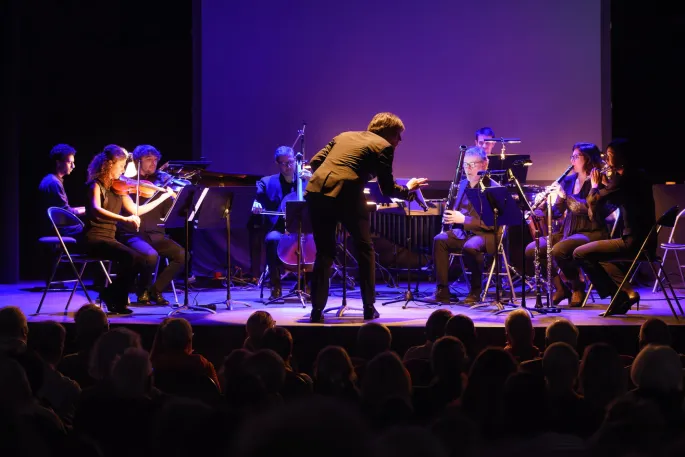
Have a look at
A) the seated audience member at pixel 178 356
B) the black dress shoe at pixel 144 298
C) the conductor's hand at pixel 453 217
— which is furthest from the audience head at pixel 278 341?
the conductor's hand at pixel 453 217

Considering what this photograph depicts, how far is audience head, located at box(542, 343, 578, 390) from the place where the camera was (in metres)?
3.24

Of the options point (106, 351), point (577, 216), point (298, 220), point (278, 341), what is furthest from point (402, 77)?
point (106, 351)

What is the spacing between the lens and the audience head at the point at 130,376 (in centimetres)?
285

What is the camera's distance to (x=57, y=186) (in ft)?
29.7

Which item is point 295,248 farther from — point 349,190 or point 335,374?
point 335,374

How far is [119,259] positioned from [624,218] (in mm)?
4566

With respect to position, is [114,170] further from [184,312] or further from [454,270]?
[454,270]

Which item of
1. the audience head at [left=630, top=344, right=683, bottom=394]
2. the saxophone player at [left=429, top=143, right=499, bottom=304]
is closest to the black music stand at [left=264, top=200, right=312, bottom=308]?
the saxophone player at [left=429, top=143, right=499, bottom=304]

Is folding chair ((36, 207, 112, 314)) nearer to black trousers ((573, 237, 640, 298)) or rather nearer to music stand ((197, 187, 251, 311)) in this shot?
music stand ((197, 187, 251, 311))

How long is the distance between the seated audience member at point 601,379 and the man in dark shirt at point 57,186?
22.7ft

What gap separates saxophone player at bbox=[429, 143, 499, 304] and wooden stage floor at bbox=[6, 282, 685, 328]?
0.37m

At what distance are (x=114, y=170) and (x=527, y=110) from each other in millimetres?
5614

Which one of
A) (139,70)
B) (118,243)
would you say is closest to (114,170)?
(118,243)

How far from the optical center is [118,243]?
6.97 metres
